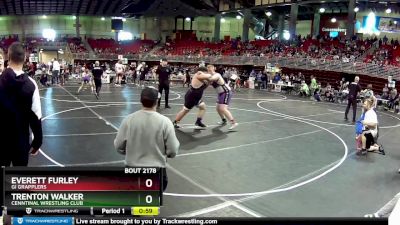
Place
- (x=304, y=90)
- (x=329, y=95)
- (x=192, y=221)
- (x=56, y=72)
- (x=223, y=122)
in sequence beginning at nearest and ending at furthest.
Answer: (x=192, y=221) → (x=223, y=122) → (x=329, y=95) → (x=304, y=90) → (x=56, y=72)

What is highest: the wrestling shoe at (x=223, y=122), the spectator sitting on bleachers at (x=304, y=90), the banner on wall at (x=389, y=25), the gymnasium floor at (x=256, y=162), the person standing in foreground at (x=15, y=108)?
the banner on wall at (x=389, y=25)

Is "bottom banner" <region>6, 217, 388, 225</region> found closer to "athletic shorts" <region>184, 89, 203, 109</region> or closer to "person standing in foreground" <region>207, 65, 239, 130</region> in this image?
"athletic shorts" <region>184, 89, 203, 109</region>

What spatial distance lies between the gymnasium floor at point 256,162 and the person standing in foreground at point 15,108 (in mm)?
1980

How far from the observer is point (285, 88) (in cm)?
2603

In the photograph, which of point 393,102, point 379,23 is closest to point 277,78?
point 393,102

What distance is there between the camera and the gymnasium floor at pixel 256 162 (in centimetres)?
561

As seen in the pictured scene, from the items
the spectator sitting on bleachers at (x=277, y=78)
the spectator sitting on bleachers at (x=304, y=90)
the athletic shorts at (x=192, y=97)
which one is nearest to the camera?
the athletic shorts at (x=192, y=97)

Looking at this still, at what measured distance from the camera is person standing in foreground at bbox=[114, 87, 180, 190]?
3.55m

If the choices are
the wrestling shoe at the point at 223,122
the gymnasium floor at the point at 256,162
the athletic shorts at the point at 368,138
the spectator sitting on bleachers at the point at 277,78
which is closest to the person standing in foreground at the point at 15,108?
the gymnasium floor at the point at 256,162

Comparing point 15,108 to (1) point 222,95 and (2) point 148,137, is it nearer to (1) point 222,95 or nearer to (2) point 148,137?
(2) point 148,137
